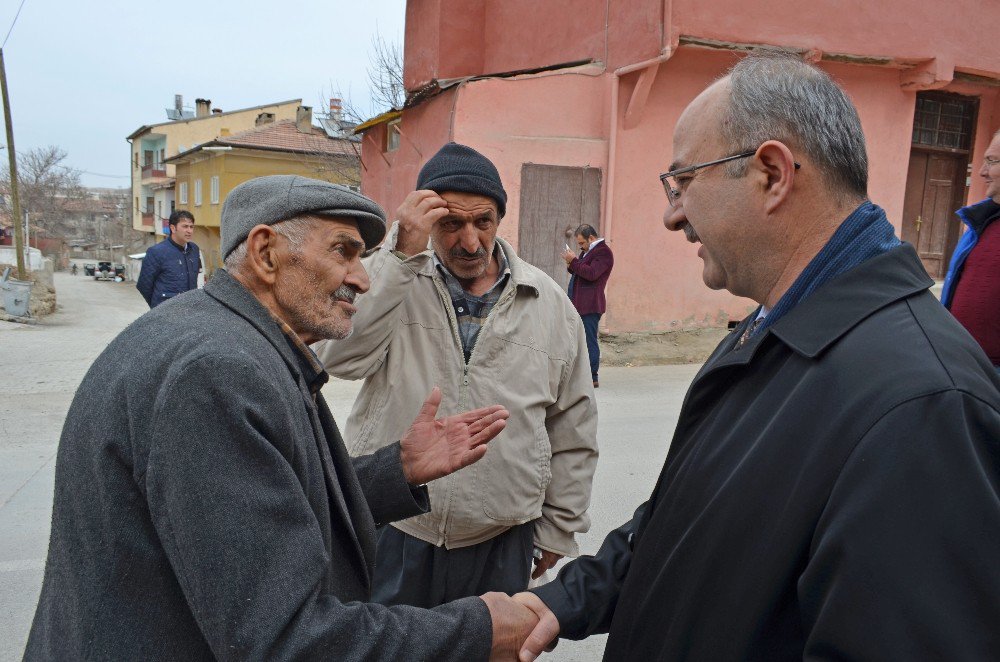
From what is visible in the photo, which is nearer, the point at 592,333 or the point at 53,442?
the point at 53,442

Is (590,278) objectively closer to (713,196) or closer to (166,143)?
(713,196)

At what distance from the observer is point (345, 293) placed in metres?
1.76

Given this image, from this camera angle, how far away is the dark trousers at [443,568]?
243 cm

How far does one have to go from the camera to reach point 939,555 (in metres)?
0.95

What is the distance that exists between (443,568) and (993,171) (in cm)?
353

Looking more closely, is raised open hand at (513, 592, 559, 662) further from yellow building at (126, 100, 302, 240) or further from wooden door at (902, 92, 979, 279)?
yellow building at (126, 100, 302, 240)

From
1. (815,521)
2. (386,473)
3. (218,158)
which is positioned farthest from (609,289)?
(218,158)

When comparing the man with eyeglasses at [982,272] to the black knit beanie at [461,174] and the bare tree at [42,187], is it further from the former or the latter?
the bare tree at [42,187]

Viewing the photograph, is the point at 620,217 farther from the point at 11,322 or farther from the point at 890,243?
the point at 11,322

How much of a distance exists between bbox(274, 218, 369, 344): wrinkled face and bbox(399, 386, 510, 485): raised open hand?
0.49 m

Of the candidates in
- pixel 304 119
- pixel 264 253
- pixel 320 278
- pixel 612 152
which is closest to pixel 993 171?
pixel 320 278

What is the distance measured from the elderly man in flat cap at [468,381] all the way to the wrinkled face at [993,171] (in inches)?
105

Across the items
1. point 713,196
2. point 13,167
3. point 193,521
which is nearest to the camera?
point 193,521

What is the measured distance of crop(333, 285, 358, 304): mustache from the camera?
5.68ft
